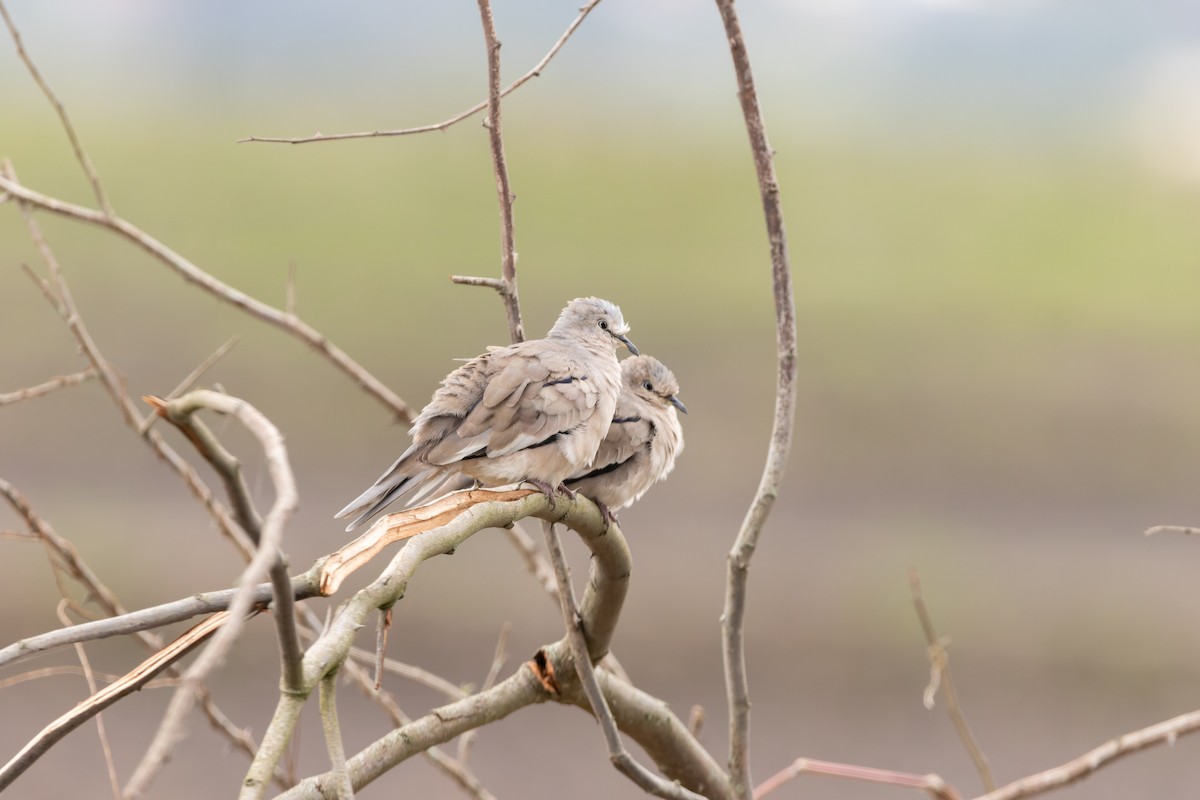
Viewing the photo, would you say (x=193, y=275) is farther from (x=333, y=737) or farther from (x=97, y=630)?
(x=333, y=737)

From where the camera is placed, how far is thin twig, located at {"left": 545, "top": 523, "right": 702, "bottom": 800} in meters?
2.17

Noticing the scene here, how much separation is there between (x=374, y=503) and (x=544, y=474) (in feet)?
1.29

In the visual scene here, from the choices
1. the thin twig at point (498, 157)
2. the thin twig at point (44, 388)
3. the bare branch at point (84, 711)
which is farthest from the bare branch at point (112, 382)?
the bare branch at point (84, 711)

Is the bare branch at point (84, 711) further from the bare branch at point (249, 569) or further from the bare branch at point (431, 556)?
the bare branch at point (249, 569)

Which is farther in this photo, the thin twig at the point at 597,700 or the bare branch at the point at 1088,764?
the thin twig at the point at 597,700

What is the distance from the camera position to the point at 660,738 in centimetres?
253

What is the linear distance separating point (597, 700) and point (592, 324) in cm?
132

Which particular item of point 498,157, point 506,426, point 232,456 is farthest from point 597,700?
point 232,456

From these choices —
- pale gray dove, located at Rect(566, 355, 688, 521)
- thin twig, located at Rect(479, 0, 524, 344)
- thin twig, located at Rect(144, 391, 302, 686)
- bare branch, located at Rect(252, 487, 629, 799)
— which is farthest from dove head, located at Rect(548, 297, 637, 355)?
thin twig, located at Rect(144, 391, 302, 686)

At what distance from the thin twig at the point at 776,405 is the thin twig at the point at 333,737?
976mm

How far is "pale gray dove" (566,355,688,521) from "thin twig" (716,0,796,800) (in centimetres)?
74

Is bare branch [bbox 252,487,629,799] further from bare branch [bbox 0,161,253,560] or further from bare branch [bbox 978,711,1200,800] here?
bare branch [bbox 978,711,1200,800]

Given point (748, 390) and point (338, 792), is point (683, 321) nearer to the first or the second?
point (748, 390)

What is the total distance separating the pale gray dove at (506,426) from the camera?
8.87ft
